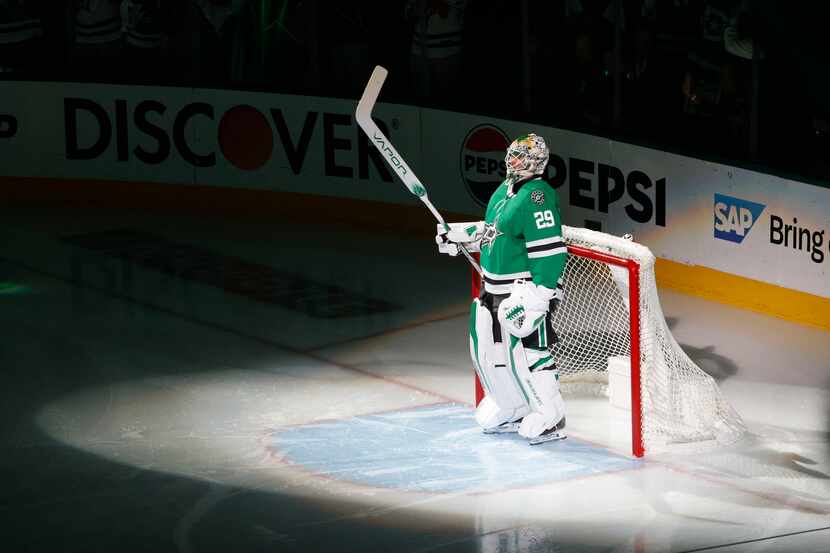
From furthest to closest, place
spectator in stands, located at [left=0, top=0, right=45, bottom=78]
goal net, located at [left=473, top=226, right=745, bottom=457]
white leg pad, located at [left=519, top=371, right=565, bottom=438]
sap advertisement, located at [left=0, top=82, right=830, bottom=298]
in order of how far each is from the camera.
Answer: spectator in stands, located at [left=0, top=0, right=45, bottom=78], sap advertisement, located at [left=0, top=82, right=830, bottom=298], white leg pad, located at [left=519, top=371, right=565, bottom=438], goal net, located at [left=473, top=226, right=745, bottom=457]

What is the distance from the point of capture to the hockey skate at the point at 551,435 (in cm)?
834

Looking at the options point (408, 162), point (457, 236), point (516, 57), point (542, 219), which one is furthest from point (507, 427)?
point (408, 162)

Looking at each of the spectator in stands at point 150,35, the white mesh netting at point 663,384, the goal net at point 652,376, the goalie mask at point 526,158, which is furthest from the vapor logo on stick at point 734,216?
the spectator in stands at point 150,35

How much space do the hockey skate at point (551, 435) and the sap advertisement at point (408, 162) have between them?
10.3 ft

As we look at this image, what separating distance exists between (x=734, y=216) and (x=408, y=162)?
3.78 metres

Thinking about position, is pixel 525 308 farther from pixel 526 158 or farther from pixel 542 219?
pixel 526 158

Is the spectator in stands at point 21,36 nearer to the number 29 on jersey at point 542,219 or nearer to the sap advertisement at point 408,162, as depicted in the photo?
the sap advertisement at point 408,162

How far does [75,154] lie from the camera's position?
15688 millimetres

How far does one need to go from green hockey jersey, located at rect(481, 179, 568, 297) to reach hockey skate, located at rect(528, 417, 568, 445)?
77 centimetres

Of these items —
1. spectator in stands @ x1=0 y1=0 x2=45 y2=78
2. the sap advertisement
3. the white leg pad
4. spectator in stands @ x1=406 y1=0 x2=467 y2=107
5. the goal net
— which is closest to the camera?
the goal net

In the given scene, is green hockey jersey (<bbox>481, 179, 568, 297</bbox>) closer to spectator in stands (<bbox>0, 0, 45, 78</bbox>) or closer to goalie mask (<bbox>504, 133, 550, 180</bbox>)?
goalie mask (<bbox>504, 133, 550, 180</bbox>)

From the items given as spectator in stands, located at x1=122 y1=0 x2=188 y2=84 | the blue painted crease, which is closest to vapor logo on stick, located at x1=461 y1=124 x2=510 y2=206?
spectator in stands, located at x1=122 y1=0 x2=188 y2=84

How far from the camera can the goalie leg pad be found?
832 cm

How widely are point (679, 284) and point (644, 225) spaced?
1.86ft
